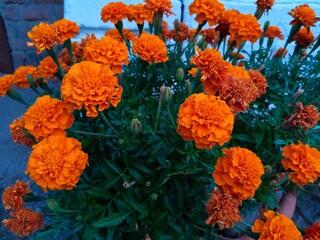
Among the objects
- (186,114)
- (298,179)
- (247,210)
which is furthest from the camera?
(247,210)

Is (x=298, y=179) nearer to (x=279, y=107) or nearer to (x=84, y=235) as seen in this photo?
(x=279, y=107)

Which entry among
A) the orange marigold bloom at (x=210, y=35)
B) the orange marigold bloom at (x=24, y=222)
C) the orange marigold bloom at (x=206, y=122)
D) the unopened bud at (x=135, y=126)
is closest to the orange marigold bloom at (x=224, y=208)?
the orange marigold bloom at (x=206, y=122)

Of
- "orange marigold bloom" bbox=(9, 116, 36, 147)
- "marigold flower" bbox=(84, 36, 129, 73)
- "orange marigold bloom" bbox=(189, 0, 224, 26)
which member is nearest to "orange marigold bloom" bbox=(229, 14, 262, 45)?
"orange marigold bloom" bbox=(189, 0, 224, 26)

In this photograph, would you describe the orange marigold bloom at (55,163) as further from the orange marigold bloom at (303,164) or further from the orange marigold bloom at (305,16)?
the orange marigold bloom at (305,16)

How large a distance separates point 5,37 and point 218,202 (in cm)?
226

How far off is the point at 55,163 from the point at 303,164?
58 centimetres

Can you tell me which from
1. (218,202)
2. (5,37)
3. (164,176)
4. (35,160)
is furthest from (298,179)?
(5,37)

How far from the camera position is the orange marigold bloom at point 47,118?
A: 33.1 inches

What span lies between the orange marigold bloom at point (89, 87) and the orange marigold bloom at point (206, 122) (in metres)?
0.18

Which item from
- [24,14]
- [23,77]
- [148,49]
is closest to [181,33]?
[148,49]

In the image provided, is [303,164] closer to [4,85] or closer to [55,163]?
[55,163]

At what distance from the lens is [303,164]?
2.82ft

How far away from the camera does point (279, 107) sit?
42.9 inches

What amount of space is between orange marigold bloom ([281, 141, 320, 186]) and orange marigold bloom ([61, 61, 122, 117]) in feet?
1.49
